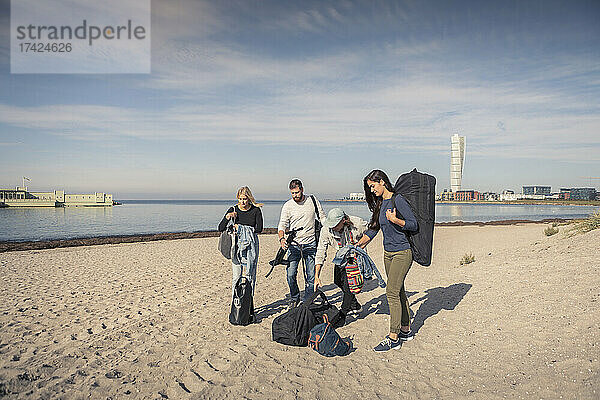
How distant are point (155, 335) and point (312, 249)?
8.29 feet

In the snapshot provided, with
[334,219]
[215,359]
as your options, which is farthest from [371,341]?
[215,359]

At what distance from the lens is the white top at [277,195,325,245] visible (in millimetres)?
5676

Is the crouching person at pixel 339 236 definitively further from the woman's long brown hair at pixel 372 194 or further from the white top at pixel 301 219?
the woman's long brown hair at pixel 372 194

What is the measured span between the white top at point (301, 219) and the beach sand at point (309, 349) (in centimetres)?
145

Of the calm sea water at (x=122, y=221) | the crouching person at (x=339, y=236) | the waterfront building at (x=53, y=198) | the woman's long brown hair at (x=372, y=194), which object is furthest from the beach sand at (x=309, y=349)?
the waterfront building at (x=53, y=198)

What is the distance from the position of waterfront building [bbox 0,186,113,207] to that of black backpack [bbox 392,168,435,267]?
92106mm

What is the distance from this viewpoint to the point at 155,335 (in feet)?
17.5

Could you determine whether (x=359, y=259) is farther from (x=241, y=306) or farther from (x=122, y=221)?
(x=122, y=221)

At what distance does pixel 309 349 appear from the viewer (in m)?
4.73

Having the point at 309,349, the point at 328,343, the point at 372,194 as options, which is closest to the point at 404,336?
the point at 328,343

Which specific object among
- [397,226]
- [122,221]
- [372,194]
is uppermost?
[372,194]

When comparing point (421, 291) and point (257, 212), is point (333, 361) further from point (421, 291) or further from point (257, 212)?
point (421, 291)

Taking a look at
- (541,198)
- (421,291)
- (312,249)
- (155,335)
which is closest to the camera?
(155,335)

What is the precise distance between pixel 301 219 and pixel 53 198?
9680 cm
